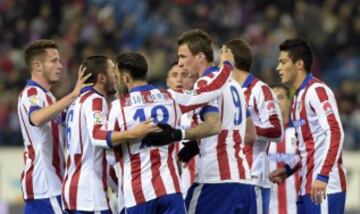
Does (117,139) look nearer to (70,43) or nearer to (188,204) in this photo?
(188,204)

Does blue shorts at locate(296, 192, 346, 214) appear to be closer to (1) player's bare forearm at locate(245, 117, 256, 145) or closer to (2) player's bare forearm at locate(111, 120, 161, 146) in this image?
(1) player's bare forearm at locate(245, 117, 256, 145)

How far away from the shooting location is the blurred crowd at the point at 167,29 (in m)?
20.6

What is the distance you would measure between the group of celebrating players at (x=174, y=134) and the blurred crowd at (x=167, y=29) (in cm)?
898

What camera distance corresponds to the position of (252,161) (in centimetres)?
1117

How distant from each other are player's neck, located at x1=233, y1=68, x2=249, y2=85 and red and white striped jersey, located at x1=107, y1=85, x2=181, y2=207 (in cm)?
152

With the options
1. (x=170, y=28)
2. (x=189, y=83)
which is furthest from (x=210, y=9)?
(x=189, y=83)

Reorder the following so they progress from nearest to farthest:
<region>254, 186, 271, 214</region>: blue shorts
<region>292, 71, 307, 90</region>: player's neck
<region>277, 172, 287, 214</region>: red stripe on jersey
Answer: <region>292, 71, 307, 90</region>: player's neck < <region>254, 186, 271, 214</region>: blue shorts < <region>277, 172, 287, 214</region>: red stripe on jersey

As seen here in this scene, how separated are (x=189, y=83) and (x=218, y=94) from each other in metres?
2.07

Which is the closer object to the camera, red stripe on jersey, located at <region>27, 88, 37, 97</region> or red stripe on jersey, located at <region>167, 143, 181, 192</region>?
red stripe on jersey, located at <region>167, 143, 181, 192</region>

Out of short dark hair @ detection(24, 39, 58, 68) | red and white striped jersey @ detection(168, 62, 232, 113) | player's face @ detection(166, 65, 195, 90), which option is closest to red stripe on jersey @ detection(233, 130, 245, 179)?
red and white striped jersey @ detection(168, 62, 232, 113)

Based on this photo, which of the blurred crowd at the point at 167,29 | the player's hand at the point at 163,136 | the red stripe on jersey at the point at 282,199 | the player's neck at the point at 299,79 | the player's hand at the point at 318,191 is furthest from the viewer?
the blurred crowd at the point at 167,29

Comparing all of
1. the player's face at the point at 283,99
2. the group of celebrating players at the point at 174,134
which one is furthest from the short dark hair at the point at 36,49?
the player's face at the point at 283,99

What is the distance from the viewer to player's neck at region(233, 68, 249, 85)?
1101 cm

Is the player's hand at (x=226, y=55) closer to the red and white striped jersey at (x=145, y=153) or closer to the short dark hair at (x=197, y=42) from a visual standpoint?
the short dark hair at (x=197, y=42)
